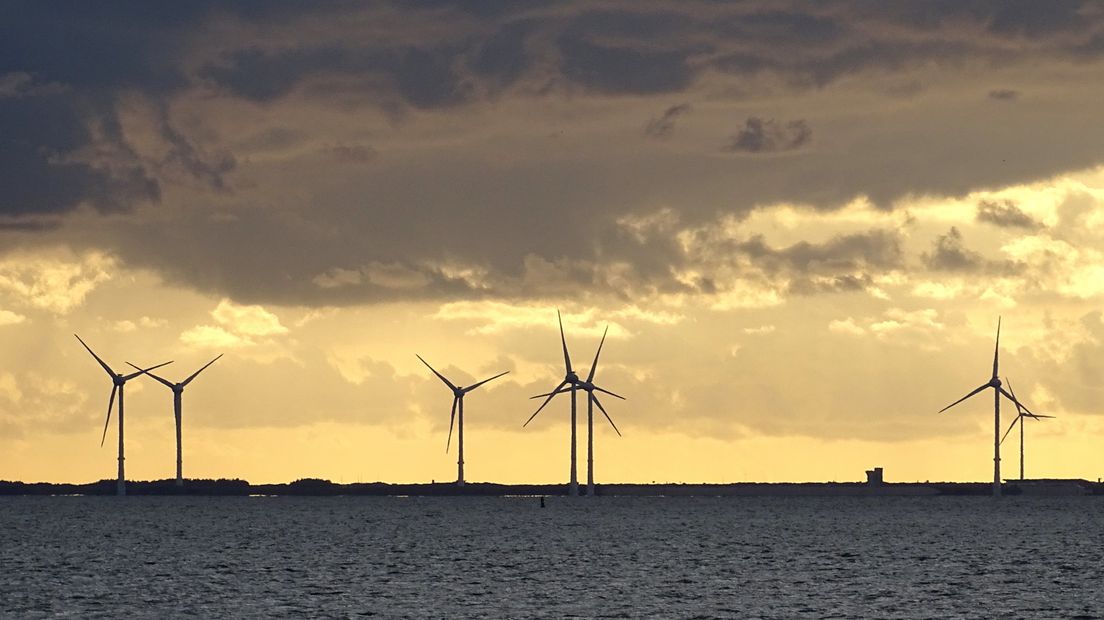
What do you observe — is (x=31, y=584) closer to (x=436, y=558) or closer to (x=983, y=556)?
(x=436, y=558)

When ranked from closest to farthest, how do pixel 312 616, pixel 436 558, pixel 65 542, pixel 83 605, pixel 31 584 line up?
pixel 312 616 < pixel 83 605 < pixel 31 584 < pixel 436 558 < pixel 65 542

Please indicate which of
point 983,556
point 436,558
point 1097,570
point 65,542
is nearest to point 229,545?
point 65,542

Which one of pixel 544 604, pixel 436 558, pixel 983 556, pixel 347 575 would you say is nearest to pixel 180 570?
pixel 347 575

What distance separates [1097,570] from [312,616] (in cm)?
7121

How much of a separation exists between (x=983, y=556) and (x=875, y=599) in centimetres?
5419

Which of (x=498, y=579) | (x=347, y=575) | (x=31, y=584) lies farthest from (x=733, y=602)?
(x=31, y=584)

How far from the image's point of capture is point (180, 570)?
145m

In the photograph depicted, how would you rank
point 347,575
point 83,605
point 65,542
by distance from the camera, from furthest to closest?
1. point 65,542
2. point 347,575
3. point 83,605

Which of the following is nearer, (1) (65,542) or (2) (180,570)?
(2) (180,570)

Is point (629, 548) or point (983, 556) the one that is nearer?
point (983, 556)

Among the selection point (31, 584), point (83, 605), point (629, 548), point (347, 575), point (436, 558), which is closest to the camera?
point (83, 605)

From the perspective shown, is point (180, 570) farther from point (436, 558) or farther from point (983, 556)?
point (983, 556)

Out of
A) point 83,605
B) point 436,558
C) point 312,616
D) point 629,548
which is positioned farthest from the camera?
point 629,548

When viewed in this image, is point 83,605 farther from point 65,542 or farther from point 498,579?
point 65,542
